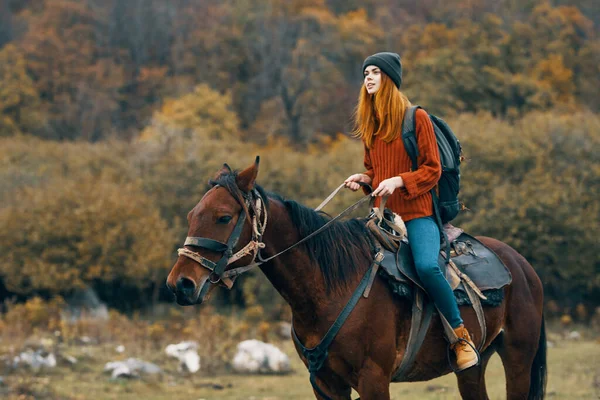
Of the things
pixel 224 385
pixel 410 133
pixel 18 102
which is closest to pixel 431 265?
pixel 410 133

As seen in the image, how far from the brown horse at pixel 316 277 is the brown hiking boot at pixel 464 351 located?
0.68 ft

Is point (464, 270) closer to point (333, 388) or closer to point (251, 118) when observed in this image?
point (333, 388)

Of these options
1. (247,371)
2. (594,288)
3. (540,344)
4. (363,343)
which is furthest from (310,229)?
(594,288)

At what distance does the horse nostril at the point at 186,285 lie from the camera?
6.20 meters

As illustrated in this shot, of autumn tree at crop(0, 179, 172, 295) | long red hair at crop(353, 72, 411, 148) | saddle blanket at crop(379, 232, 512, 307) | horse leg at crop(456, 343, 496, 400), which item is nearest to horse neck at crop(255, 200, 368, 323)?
saddle blanket at crop(379, 232, 512, 307)

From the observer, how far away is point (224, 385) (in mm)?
16125

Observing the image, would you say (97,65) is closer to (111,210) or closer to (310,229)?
(111,210)

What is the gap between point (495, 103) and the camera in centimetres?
5041

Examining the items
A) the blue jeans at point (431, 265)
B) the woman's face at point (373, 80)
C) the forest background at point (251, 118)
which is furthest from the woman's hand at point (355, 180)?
the forest background at point (251, 118)

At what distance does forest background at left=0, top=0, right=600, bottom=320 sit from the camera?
3011cm

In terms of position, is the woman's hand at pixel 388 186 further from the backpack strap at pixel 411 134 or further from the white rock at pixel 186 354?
the white rock at pixel 186 354

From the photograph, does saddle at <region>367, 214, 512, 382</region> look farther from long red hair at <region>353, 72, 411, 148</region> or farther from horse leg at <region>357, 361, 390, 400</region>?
long red hair at <region>353, 72, 411, 148</region>

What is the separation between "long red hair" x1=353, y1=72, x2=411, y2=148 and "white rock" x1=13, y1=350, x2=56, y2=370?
1103 centimetres

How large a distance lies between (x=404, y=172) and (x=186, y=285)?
6.78 ft
